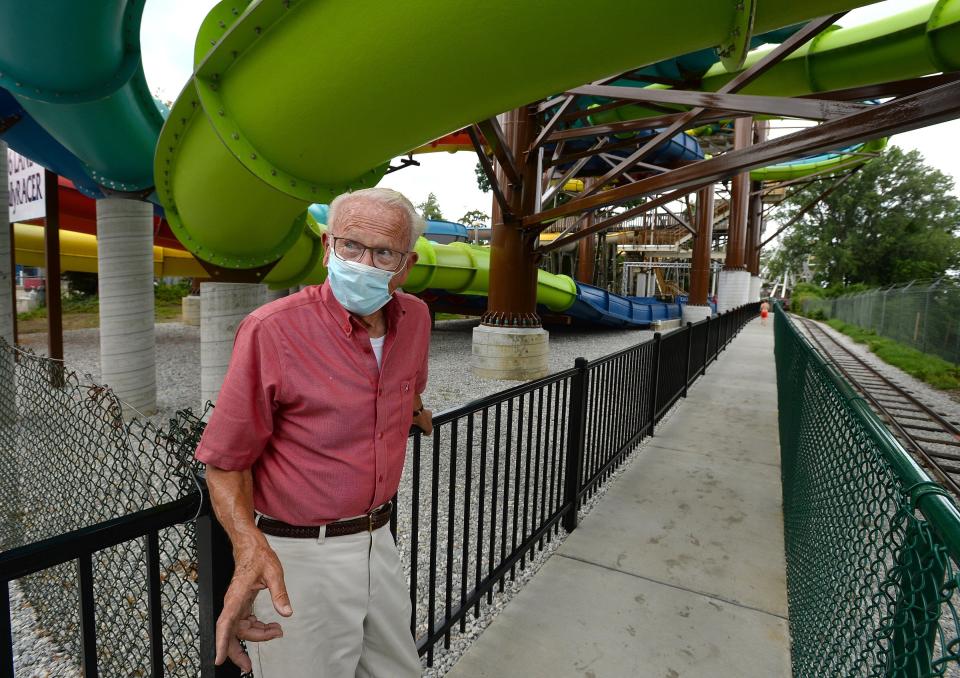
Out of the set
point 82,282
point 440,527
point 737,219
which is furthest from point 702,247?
point 82,282

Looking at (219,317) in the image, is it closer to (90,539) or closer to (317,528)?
(317,528)

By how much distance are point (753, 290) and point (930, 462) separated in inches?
1420

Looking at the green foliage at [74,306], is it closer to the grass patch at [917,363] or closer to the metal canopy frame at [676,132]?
the metal canopy frame at [676,132]

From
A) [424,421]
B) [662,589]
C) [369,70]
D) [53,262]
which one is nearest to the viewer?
[424,421]

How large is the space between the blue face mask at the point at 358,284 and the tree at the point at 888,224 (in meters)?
57.6

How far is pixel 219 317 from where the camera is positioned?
558 cm

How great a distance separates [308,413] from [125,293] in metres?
6.24

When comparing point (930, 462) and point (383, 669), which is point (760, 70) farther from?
point (383, 669)

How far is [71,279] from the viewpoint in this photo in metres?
25.7

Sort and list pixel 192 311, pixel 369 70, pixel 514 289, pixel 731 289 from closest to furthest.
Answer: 1. pixel 369 70
2. pixel 514 289
3. pixel 192 311
4. pixel 731 289

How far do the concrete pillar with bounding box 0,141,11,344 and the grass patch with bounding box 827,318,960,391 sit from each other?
16284mm

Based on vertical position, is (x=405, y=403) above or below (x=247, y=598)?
above

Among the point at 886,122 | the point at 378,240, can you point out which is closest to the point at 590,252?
the point at 886,122

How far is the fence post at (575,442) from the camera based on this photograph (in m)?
3.63
